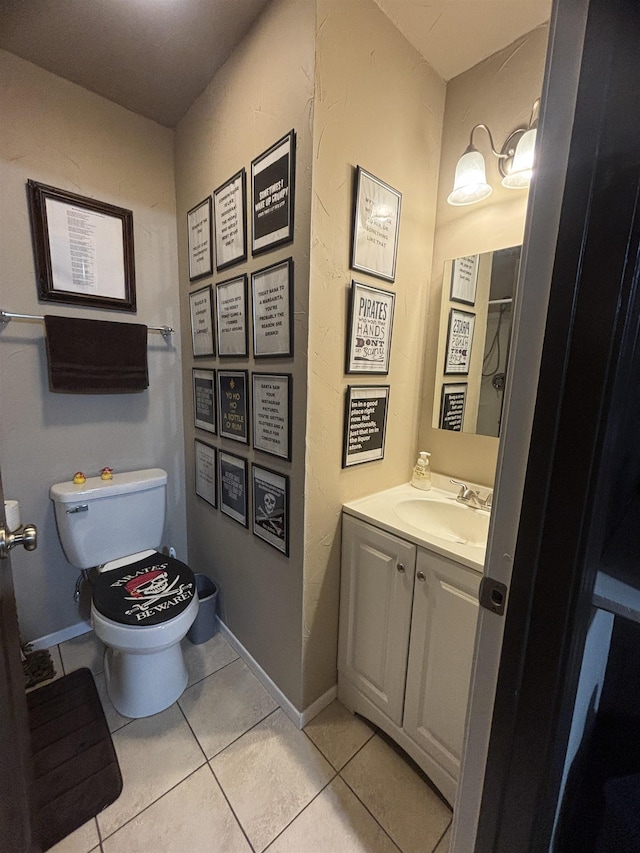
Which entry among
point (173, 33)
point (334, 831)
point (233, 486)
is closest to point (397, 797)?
point (334, 831)

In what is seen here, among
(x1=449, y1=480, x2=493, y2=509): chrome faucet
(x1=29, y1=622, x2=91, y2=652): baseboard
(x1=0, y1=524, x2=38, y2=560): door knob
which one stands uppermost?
(x1=0, y1=524, x2=38, y2=560): door knob

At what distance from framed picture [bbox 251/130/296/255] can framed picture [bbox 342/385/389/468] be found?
1.90ft

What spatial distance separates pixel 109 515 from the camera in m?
1.55

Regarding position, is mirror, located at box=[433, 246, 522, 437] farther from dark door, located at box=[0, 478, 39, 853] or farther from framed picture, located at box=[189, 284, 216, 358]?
dark door, located at box=[0, 478, 39, 853]

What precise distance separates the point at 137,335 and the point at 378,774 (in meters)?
1.97

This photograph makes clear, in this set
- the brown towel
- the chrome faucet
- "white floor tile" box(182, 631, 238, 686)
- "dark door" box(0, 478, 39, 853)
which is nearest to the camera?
"dark door" box(0, 478, 39, 853)

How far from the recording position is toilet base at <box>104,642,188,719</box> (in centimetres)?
134

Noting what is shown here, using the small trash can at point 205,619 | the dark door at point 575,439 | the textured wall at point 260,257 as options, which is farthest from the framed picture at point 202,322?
the dark door at point 575,439

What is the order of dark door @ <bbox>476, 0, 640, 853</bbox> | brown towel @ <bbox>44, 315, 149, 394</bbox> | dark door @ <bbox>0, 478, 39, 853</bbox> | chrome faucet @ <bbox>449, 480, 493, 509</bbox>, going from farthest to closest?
brown towel @ <bbox>44, 315, 149, 394</bbox> → chrome faucet @ <bbox>449, 480, 493, 509</bbox> → dark door @ <bbox>0, 478, 39, 853</bbox> → dark door @ <bbox>476, 0, 640, 853</bbox>

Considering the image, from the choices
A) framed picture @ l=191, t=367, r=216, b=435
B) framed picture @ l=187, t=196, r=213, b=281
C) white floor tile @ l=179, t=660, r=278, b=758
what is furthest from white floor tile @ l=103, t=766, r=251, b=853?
framed picture @ l=187, t=196, r=213, b=281

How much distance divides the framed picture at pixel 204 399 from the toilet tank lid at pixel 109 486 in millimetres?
331

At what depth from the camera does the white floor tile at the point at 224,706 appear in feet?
4.25

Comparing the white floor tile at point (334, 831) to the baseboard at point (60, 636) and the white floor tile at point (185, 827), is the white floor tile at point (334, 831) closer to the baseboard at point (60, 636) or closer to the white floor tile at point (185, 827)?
the white floor tile at point (185, 827)

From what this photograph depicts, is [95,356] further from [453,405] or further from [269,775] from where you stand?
[269,775]
